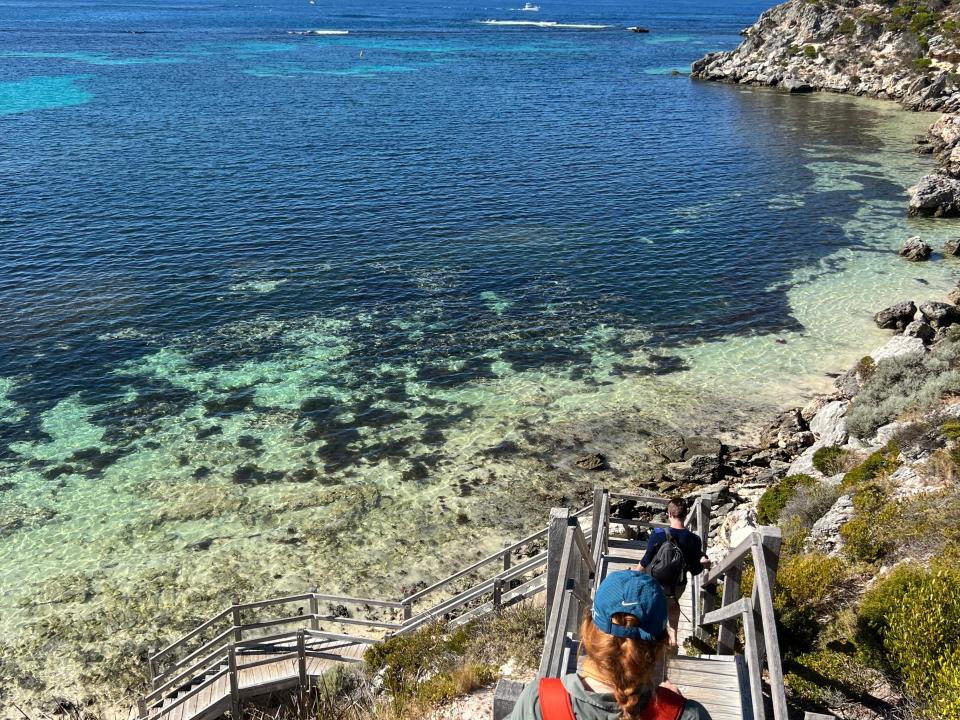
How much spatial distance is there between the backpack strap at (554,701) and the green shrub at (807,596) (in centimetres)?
769

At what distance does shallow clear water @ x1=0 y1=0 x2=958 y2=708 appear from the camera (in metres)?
22.8

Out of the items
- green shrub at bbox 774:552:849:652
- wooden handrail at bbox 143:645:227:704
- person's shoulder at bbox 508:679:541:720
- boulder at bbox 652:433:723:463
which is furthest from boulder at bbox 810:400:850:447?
person's shoulder at bbox 508:679:541:720

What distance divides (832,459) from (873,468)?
11.1 ft

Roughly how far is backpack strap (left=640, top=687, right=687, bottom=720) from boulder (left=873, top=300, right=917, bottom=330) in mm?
33388

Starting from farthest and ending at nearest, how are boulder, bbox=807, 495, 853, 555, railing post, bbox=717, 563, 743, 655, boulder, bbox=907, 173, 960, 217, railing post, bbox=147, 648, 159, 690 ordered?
boulder, bbox=907, 173, 960, 217 < railing post, bbox=147, 648, 159, 690 < boulder, bbox=807, 495, 853, 555 < railing post, bbox=717, 563, 743, 655

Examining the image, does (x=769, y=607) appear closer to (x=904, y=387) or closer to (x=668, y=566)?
(x=668, y=566)

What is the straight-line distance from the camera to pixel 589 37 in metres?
156

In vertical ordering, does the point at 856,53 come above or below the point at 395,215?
above

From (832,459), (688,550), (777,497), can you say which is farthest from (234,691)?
(832,459)

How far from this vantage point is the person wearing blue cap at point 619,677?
430 centimetres

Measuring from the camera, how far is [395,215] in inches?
1896

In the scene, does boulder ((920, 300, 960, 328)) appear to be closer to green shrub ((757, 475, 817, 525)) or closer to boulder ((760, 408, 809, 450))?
boulder ((760, 408, 809, 450))

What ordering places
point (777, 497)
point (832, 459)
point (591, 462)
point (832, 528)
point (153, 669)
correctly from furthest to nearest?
1. point (591, 462)
2. point (832, 459)
3. point (777, 497)
4. point (153, 669)
5. point (832, 528)

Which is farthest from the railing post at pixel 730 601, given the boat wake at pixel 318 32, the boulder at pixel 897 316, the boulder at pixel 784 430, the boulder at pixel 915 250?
the boat wake at pixel 318 32
